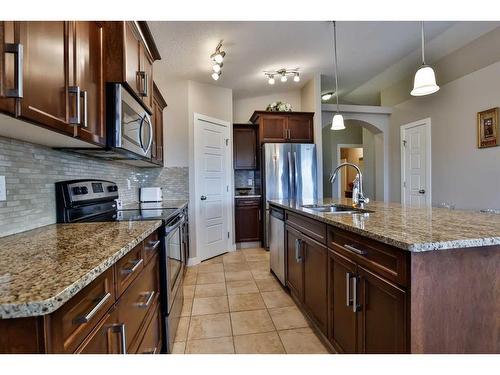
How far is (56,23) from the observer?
1.03 metres

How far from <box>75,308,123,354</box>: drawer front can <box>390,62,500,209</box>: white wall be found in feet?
13.8

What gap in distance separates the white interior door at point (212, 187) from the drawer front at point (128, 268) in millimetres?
2545

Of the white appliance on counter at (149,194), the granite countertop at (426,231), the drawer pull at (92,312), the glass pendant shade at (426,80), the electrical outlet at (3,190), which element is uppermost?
the glass pendant shade at (426,80)

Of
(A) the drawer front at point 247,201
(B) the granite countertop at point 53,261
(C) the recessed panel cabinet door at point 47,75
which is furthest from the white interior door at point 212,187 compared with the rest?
(C) the recessed panel cabinet door at point 47,75

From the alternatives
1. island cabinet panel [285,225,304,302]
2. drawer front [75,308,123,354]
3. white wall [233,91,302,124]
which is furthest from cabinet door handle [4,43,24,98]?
white wall [233,91,302,124]

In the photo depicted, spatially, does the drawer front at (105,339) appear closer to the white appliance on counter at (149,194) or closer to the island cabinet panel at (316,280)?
the island cabinet panel at (316,280)

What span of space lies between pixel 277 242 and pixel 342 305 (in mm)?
1373

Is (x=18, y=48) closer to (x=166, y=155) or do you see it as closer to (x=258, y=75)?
(x=166, y=155)

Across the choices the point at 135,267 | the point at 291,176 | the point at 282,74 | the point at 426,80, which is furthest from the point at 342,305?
the point at 282,74

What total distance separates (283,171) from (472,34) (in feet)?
9.96

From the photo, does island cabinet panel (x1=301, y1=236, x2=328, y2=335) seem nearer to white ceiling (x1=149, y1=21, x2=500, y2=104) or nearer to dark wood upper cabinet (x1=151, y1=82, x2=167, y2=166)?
dark wood upper cabinet (x1=151, y1=82, x2=167, y2=166)

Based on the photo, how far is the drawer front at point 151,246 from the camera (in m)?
1.36

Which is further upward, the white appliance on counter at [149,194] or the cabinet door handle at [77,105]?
the cabinet door handle at [77,105]
